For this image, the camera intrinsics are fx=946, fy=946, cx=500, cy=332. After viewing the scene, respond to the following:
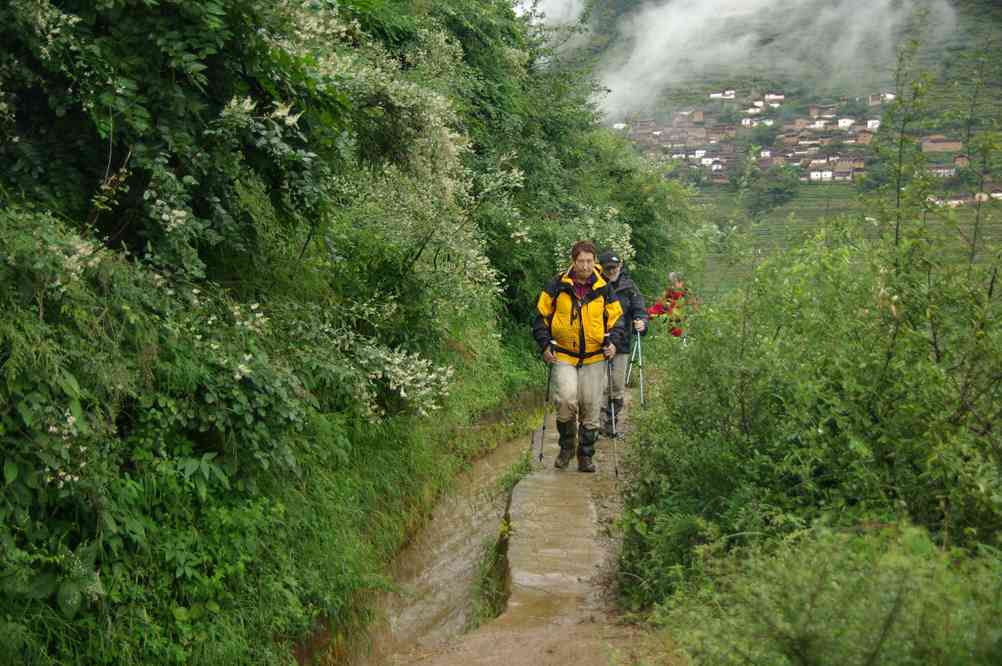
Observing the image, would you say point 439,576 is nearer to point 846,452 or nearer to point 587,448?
point 587,448

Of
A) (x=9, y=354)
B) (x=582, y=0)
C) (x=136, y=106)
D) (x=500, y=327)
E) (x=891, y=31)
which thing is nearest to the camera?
(x=9, y=354)

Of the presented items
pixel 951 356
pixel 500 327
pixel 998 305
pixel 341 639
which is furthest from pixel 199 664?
pixel 500 327

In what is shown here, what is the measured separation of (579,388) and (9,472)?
18.0ft

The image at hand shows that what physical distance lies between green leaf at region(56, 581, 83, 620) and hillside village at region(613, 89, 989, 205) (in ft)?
→ 16.6

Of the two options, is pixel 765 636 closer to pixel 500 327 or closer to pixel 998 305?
pixel 998 305

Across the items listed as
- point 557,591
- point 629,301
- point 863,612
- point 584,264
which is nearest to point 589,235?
point 629,301

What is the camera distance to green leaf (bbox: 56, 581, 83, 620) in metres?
4.56

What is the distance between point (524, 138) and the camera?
56.9ft

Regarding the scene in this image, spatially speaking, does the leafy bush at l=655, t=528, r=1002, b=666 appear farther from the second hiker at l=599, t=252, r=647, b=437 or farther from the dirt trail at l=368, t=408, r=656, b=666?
the second hiker at l=599, t=252, r=647, b=437

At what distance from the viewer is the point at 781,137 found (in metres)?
24.8

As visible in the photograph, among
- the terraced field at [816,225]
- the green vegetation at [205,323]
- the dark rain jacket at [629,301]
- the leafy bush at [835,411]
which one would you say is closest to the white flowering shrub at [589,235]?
the terraced field at [816,225]

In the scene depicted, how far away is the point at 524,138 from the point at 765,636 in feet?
49.0

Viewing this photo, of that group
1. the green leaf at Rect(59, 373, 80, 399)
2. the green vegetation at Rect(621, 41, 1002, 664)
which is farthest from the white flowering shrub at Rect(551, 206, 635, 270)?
the green leaf at Rect(59, 373, 80, 399)

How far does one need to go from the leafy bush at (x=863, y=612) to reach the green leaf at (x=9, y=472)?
10.5 ft
